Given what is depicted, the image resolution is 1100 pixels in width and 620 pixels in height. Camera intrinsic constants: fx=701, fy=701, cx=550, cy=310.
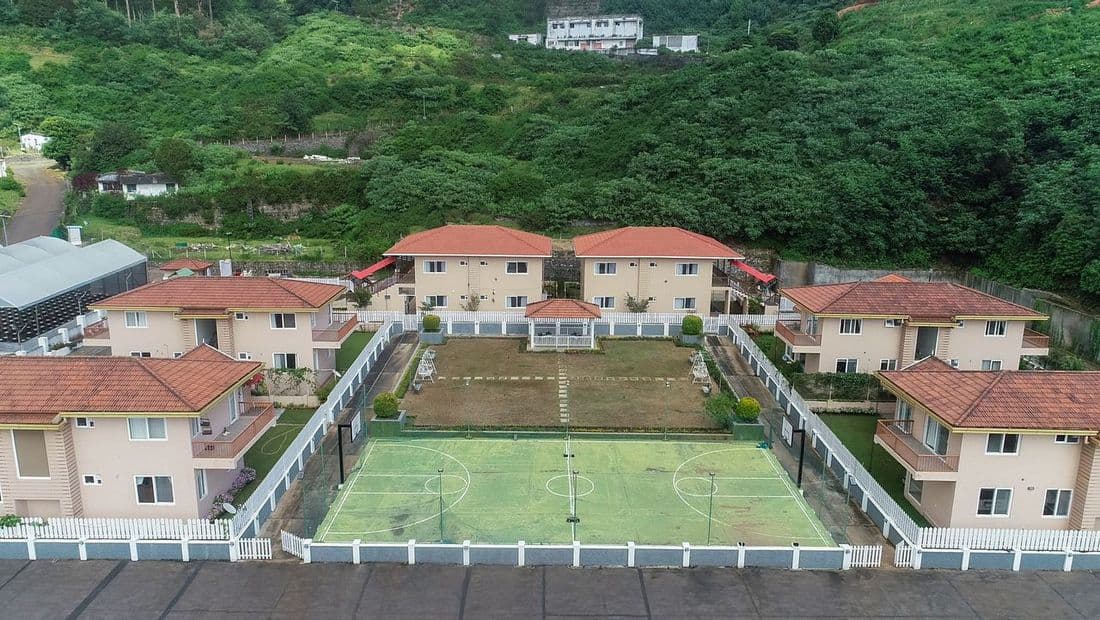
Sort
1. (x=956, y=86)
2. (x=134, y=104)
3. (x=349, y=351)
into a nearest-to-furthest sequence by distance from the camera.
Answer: (x=349, y=351) → (x=956, y=86) → (x=134, y=104)

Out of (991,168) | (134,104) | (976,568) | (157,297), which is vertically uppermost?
(134,104)

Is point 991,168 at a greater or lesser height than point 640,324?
greater

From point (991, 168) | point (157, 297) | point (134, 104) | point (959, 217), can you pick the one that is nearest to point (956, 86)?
point (991, 168)

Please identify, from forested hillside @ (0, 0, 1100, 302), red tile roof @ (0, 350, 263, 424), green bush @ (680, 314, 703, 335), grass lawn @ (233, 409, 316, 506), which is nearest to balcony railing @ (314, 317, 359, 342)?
grass lawn @ (233, 409, 316, 506)

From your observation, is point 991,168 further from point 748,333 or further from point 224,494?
point 224,494

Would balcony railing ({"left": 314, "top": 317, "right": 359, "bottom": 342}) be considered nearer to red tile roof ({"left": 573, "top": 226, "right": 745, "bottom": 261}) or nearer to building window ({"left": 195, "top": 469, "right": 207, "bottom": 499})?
building window ({"left": 195, "top": 469, "right": 207, "bottom": 499})

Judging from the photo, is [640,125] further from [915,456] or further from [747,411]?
[915,456]

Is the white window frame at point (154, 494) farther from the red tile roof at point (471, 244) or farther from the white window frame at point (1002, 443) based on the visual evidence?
the white window frame at point (1002, 443)
